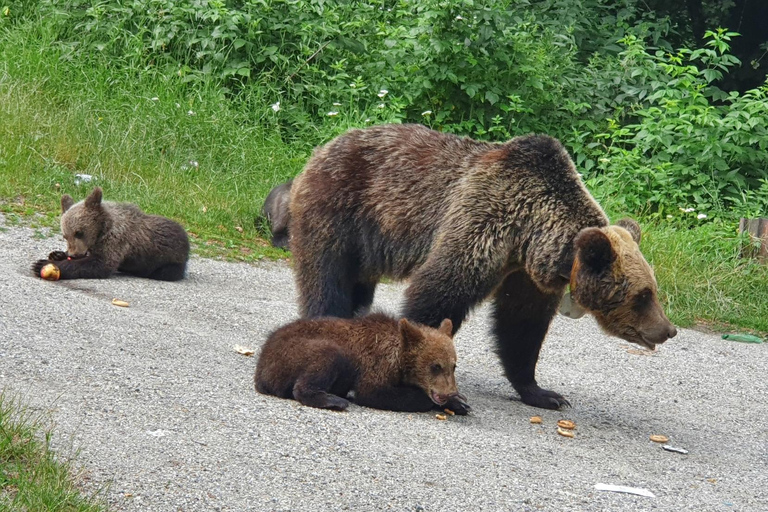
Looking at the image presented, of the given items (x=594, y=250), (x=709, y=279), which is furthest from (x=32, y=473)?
(x=709, y=279)

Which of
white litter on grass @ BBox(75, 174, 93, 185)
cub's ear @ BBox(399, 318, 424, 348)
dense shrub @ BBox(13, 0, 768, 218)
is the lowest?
white litter on grass @ BBox(75, 174, 93, 185)

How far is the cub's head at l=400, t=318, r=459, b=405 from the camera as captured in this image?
18.2ft

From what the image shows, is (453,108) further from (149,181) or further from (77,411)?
(77,411)

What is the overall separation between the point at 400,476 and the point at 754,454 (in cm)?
279

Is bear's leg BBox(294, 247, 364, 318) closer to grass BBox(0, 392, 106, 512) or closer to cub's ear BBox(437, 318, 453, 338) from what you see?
cub's ear BBox(437, 318, 453, 338)

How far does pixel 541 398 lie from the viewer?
259 inches

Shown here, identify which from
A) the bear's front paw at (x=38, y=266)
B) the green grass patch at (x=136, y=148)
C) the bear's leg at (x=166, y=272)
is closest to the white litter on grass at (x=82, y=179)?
the green grass patch at (x=136, y=148)

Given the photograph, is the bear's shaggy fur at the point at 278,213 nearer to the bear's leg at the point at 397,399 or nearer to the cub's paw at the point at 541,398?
the cub's paw at the point at 541,398

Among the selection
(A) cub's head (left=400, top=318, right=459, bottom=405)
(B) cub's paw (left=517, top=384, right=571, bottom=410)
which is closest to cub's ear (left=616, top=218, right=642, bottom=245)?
(B) cub's paw (left=517, top=384, right=571, bottom=410)

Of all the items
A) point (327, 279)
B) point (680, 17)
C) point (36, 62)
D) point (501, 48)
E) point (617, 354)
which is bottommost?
point (617, 354)

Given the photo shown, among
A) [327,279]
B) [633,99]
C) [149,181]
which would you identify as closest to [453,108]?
[633,99]

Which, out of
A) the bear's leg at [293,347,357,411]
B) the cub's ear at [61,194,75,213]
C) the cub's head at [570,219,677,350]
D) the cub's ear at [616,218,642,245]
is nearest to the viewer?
the bear's leg at [293,347,357,411]

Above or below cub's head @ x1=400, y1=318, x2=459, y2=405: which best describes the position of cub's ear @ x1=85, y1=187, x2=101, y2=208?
above

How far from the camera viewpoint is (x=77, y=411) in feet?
15.2
